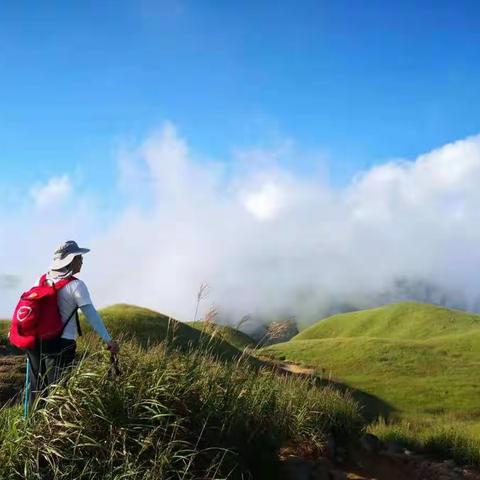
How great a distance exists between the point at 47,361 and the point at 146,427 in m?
1.41

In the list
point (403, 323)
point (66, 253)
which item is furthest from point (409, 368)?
point (403, 323)

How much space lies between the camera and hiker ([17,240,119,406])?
20.9 ft

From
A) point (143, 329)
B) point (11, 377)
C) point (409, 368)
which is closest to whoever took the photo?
point (11, 377)

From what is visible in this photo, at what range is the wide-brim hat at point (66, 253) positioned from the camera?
6688 mm

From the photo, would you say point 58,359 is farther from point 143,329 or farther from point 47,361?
point 143,329

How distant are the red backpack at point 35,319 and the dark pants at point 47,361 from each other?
0.10 meters

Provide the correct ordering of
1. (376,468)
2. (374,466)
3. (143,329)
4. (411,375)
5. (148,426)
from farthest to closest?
(411,375) < (143,329) < (374,466) < (376,468) < (148,426)

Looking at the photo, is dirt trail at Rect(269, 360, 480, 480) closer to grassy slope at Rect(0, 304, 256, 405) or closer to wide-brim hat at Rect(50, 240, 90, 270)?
wide-brim hat at Rect(50, 240, 90, 270)

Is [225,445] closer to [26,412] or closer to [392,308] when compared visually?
[26,412]

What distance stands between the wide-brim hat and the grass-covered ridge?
255ft

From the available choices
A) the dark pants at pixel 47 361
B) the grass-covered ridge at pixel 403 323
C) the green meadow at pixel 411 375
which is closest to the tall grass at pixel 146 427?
the dark pants at pixel 47 361

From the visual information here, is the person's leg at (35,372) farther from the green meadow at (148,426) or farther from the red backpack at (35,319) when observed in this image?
the green meadow at (148,426)

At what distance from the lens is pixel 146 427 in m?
5.79

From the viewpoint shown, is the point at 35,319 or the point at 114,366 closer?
the point at 114,366
